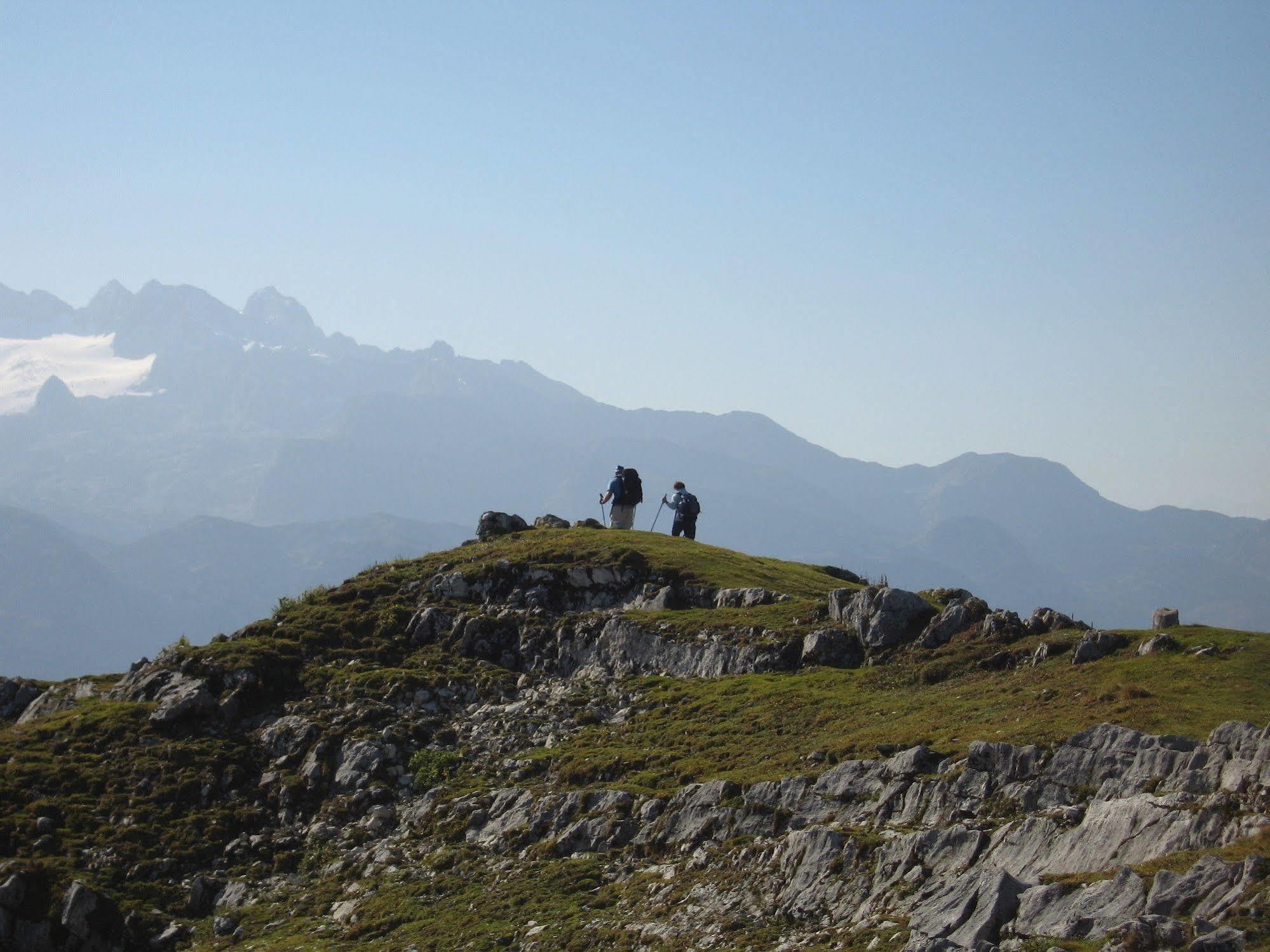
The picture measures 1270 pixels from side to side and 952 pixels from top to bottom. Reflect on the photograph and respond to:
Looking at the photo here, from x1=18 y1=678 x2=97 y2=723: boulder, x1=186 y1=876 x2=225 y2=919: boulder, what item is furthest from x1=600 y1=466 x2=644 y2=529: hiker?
x1=186 y1=876 x2=225 y2=919: boulder

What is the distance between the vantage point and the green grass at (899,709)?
31.0m

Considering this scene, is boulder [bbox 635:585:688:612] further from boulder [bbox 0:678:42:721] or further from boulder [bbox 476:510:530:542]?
boulder [bbox 0:678:42:721]

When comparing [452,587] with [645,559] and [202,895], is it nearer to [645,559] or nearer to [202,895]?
[645,559]

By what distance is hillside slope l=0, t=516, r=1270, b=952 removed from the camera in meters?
25.1

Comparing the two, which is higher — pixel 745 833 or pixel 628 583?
pixel 628 583

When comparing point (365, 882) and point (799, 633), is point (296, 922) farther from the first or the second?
point (799, 633)

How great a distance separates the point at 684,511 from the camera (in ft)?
222

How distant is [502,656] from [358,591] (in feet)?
35.7

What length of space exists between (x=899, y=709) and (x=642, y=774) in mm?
9011

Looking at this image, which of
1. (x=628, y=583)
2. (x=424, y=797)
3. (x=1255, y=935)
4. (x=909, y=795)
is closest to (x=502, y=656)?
(x=628, y=583)

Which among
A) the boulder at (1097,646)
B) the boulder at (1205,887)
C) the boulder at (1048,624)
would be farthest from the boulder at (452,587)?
the boulder at (1205,887)

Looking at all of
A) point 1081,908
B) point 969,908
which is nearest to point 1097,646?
point 969,908

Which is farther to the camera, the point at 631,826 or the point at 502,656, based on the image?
the point at 502,656

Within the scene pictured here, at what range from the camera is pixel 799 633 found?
48438 mm
